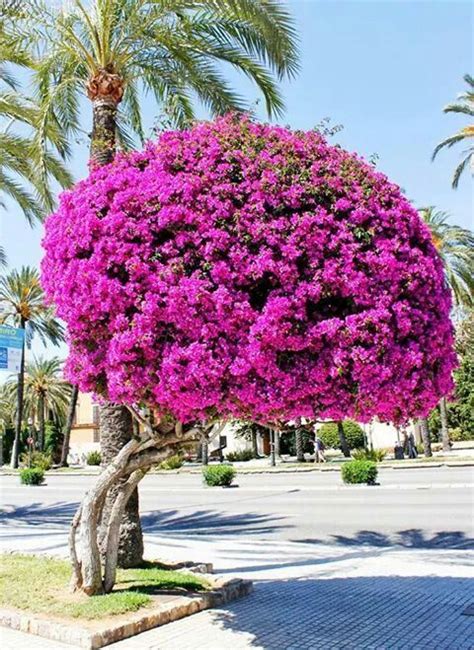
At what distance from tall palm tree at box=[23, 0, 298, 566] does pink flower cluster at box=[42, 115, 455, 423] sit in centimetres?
253

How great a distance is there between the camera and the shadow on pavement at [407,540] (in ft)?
35.8

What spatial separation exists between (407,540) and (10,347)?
7.37 metres

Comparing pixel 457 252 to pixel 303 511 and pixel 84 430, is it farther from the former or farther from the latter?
pixel 84 430

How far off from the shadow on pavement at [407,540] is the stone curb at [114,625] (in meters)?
5.04

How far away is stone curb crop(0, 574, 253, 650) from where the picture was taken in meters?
5.39

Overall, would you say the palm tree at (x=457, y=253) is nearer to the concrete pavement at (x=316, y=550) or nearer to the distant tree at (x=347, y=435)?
the concrete pavement at (x=316, y=550)

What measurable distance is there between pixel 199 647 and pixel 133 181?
13.0 feet

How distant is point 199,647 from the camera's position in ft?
17.7

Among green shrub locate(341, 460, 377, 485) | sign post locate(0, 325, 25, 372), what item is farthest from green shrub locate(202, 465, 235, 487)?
sign post locate(0, 325, 25, 372)

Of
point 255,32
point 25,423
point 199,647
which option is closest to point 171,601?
point 199,647

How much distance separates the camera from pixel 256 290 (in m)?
5.27

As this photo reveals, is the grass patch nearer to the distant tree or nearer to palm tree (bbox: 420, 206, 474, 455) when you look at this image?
palm tree (bbox: 420, 206, 474, 455)

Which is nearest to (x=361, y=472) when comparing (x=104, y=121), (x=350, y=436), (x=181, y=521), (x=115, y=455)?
(x=181, y=521)

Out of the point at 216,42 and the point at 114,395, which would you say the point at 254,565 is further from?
the point at 216,42
